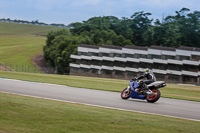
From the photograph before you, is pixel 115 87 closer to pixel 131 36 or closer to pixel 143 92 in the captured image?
pixel 143 92

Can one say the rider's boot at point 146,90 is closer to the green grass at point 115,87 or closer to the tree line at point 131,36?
the green grass at point 115,87

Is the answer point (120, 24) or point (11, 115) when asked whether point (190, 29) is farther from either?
point (11, 115)

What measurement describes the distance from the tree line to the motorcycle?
76.2 meters

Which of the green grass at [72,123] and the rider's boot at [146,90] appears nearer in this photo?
the green grass at [72,123]

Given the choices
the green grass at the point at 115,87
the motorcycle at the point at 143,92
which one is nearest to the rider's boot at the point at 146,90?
the motorcycle at the point at 143,92

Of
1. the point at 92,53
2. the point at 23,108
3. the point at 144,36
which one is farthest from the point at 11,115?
the point at 144,36

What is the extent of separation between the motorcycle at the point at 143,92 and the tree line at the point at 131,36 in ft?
250

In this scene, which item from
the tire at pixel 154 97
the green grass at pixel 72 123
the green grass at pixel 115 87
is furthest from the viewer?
the green grass at pixel 115 87

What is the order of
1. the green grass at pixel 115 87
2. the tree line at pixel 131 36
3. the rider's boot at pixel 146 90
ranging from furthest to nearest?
1. the tree line at pixel 131 36
2. the green grass at pixel 115 87
3. the rider's boot at pixel 146 90

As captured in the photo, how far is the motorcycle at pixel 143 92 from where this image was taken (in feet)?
56.1

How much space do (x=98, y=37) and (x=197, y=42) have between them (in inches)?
1343

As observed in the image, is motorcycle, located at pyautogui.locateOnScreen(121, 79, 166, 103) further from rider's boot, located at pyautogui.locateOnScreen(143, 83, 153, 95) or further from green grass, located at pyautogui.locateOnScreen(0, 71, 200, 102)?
green grass, located at pyautogui.locateOnScreen(0, 71, 200, 102)

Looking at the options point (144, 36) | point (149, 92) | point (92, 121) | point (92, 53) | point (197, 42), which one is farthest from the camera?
point (144, 36)

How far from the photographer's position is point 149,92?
17.3m
